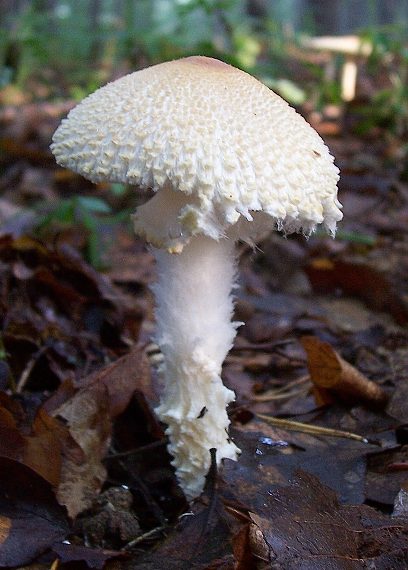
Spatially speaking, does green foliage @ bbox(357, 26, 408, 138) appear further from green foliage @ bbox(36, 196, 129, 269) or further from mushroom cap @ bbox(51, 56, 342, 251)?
mushroom cap @ bbox(51, 56, 342, 251)

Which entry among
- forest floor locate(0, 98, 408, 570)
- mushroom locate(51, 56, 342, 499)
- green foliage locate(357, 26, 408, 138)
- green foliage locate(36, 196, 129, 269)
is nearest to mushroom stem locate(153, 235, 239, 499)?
mushroom locate(51, 56, 342, 499)

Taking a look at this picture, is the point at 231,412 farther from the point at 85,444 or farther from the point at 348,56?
the point at 348,56

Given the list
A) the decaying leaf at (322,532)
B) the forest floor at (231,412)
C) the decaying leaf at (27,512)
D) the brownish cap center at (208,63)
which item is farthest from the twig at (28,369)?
the brownish cap center at (208,63)

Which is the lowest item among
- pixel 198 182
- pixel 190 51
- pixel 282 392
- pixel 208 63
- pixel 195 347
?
pixel 282 392

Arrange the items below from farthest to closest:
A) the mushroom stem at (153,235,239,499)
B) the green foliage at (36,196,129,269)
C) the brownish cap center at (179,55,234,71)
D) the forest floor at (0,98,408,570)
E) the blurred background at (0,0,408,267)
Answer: the blurred background at (0,0,408,267) → the green foliage at (36,196,129,269) → the mushroom stem at (153,235,239,499) → the brownish cap center at (179,55,234,71) → the forest floor at (0,98,408,570)

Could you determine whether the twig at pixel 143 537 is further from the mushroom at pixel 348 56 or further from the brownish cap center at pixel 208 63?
the mushroom at pixel 348 56

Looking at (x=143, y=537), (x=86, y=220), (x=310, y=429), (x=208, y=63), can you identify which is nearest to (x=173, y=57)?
(x=86, y=220)

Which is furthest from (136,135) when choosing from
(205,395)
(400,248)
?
(400,248)

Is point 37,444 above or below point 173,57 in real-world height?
below
